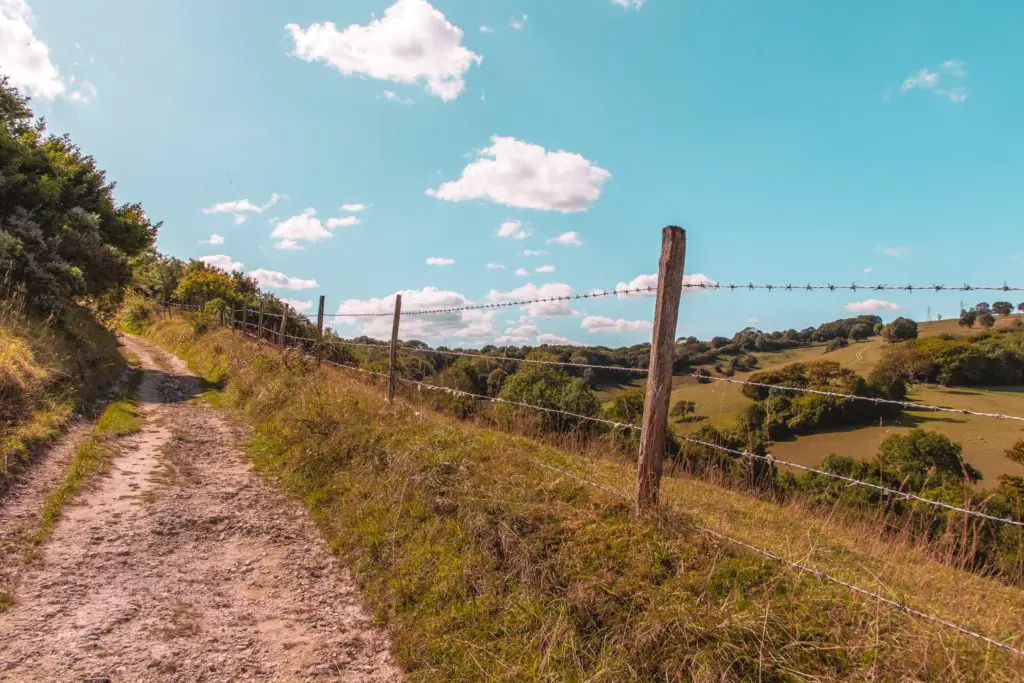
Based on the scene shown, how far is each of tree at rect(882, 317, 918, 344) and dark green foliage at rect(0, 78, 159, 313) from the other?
16.2 metres

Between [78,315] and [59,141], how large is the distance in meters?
4.70

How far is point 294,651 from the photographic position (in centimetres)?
381

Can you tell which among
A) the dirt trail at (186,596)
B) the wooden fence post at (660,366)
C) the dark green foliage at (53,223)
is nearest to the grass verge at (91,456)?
the dirt trail at (186,596)

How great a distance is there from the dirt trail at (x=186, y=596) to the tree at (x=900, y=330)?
997 centimetres

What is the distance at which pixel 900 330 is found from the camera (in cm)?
1016

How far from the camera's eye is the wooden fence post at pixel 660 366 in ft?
14.4

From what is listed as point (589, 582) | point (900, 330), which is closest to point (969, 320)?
point (900, 330)

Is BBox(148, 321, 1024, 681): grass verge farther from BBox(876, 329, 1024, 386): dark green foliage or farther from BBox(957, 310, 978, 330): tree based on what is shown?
BBox(957, 310, 978, 330): tree

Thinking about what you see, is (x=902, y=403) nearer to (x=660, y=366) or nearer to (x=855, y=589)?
(x=855, y=589)

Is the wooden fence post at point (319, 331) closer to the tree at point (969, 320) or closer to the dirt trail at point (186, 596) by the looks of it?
the dirt trail at point (186, 596)

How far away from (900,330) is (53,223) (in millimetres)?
17627

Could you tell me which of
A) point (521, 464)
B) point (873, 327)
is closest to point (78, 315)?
point (521, 464)

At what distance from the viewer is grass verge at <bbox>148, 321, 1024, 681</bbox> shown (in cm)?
306

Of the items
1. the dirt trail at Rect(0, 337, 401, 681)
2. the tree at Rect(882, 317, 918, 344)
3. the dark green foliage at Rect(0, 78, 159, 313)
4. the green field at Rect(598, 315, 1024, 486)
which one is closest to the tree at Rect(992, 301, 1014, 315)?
the green field at Rect(598, 315, 1024, 486)
